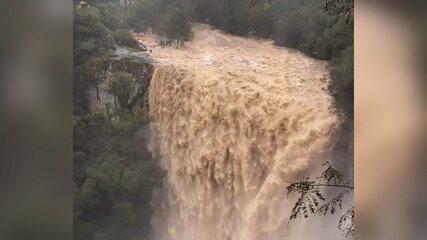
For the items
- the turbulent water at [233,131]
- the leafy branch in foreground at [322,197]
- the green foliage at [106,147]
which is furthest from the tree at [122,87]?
the leafy branch in foreground at [322,197]

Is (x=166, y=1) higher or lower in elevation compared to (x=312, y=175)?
higher

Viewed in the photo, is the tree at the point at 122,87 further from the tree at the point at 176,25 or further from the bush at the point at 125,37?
the tree at the point at 176,25

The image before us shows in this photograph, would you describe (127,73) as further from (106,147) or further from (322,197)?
(322,197)

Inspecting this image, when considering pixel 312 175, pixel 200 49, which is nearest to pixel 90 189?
Answer: pixel 200 49

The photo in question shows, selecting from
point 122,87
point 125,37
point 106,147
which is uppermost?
point 125,37

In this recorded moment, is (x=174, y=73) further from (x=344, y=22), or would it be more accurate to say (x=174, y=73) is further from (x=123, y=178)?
(x=344, y=22)

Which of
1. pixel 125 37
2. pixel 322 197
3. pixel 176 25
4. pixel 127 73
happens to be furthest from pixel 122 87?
pixel 322 197
